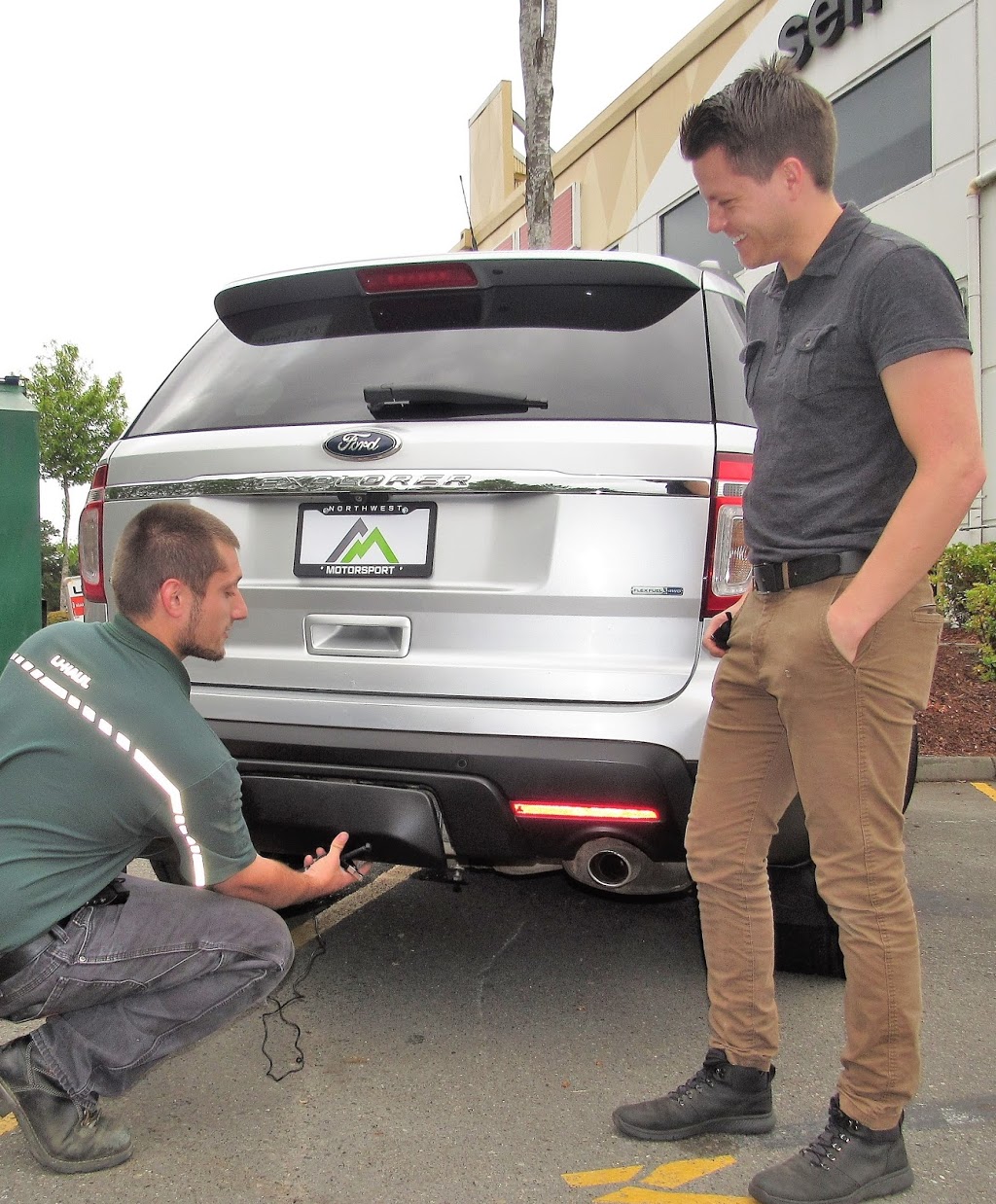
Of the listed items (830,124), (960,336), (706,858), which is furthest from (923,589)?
(830,124)

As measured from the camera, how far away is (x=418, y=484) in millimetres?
2596

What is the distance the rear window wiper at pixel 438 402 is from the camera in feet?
8.75

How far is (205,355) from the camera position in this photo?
3242 millimetres

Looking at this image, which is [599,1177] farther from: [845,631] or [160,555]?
[160,555]

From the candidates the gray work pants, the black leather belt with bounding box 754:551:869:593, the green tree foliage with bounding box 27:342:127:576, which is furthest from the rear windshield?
the green tree foliage with bounding box 27:342:127:576

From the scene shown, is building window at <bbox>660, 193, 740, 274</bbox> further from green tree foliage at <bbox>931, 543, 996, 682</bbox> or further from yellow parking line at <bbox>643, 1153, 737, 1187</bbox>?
yellow parking line at <bbox>643, 1153, 737, 1187</bbox>

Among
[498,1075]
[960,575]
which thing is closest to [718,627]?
[498,1075]

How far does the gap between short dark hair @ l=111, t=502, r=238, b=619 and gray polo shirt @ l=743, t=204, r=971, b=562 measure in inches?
43.2

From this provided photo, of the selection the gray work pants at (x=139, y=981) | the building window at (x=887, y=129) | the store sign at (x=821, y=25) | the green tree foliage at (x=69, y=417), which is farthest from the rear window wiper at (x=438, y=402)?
the green tree foliage at (x=69, y=417)

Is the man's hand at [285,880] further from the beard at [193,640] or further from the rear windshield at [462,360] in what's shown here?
the rear windshield at [462,360]

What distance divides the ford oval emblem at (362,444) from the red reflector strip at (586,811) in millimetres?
862

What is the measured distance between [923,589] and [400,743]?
1163mm

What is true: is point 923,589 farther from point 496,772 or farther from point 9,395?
point 9,395

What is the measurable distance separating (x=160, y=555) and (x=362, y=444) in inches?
23.5
